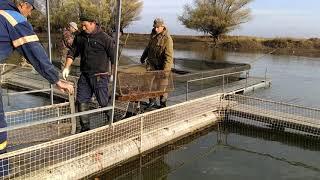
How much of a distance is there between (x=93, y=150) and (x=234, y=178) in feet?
7.66

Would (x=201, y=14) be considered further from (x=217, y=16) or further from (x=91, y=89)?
(x=91, y=89)

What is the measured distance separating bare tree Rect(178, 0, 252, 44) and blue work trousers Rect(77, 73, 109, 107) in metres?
42.4

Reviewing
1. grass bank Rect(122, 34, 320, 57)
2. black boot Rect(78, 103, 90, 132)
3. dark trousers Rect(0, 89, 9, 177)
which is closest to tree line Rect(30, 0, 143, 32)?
grass bank Rect(122, 34, 320, 57)

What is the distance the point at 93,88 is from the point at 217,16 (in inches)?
1729

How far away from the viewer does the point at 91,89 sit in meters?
7.50

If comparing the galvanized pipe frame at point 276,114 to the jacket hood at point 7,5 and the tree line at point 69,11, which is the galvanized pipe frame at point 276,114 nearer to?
the jacket hood at point 7,5

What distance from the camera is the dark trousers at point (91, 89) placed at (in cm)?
736

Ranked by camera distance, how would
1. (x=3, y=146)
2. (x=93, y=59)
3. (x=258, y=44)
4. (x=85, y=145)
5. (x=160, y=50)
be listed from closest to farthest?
(x=3, y=146) < (x=85, y=145) < (x=93, y=59) < (x=160, y=50) < (x=258, y=44)

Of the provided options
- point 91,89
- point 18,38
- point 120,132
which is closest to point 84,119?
point 91,89

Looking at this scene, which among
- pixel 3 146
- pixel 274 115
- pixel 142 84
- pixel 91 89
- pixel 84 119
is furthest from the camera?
pixel 274 115

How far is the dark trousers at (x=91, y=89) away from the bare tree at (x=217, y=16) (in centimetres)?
4236

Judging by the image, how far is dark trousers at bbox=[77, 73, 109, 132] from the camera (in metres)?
7.36

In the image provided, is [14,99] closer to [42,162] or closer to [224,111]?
[224,111]

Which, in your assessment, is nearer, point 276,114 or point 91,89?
point 91,89
